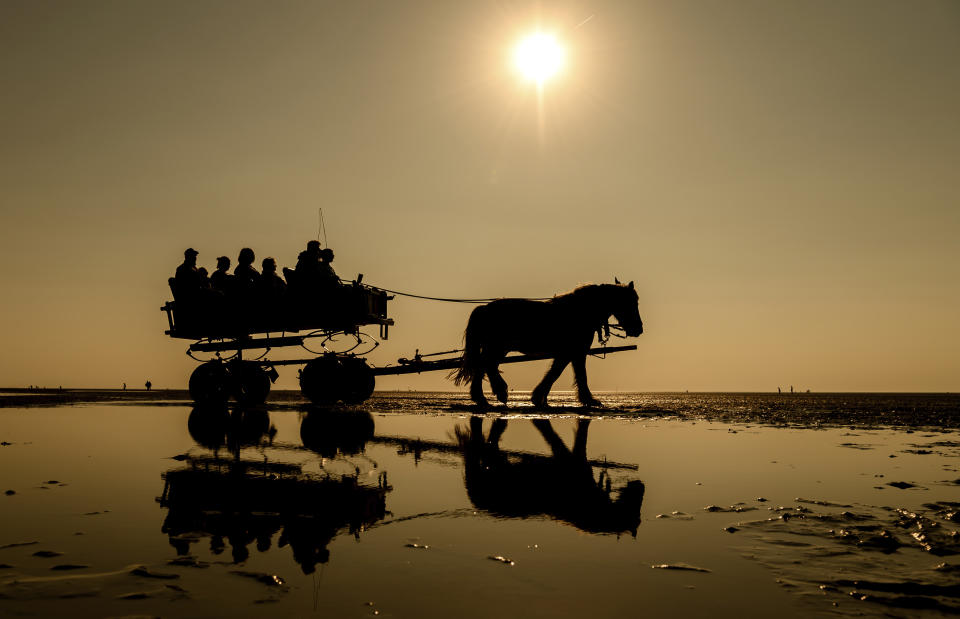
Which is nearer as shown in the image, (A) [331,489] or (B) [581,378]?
(A) [331,489]

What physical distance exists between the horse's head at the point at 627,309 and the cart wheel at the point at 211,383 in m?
9.71

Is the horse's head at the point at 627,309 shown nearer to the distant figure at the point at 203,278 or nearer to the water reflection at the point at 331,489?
the water reflection at the point at 331,489

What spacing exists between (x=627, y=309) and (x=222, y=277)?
993cm

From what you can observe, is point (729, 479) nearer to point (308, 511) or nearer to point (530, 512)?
point (530, 512)

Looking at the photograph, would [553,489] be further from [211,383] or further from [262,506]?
[211,383]

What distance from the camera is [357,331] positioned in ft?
51.6

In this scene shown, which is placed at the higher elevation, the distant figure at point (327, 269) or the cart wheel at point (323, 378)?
the distant figure at point (327, 269)

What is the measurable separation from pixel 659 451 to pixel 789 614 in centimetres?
576

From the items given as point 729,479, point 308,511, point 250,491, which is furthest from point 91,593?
point 729,479

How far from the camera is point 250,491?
5297 millimetres

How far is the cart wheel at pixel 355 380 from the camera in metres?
15.7

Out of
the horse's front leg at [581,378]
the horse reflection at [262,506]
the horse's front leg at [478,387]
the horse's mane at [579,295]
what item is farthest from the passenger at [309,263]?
the horse reflection at [262,506]

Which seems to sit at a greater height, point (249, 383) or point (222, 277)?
point (222, 277)

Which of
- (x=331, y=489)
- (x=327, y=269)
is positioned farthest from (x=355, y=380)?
(x=331, y=489)
